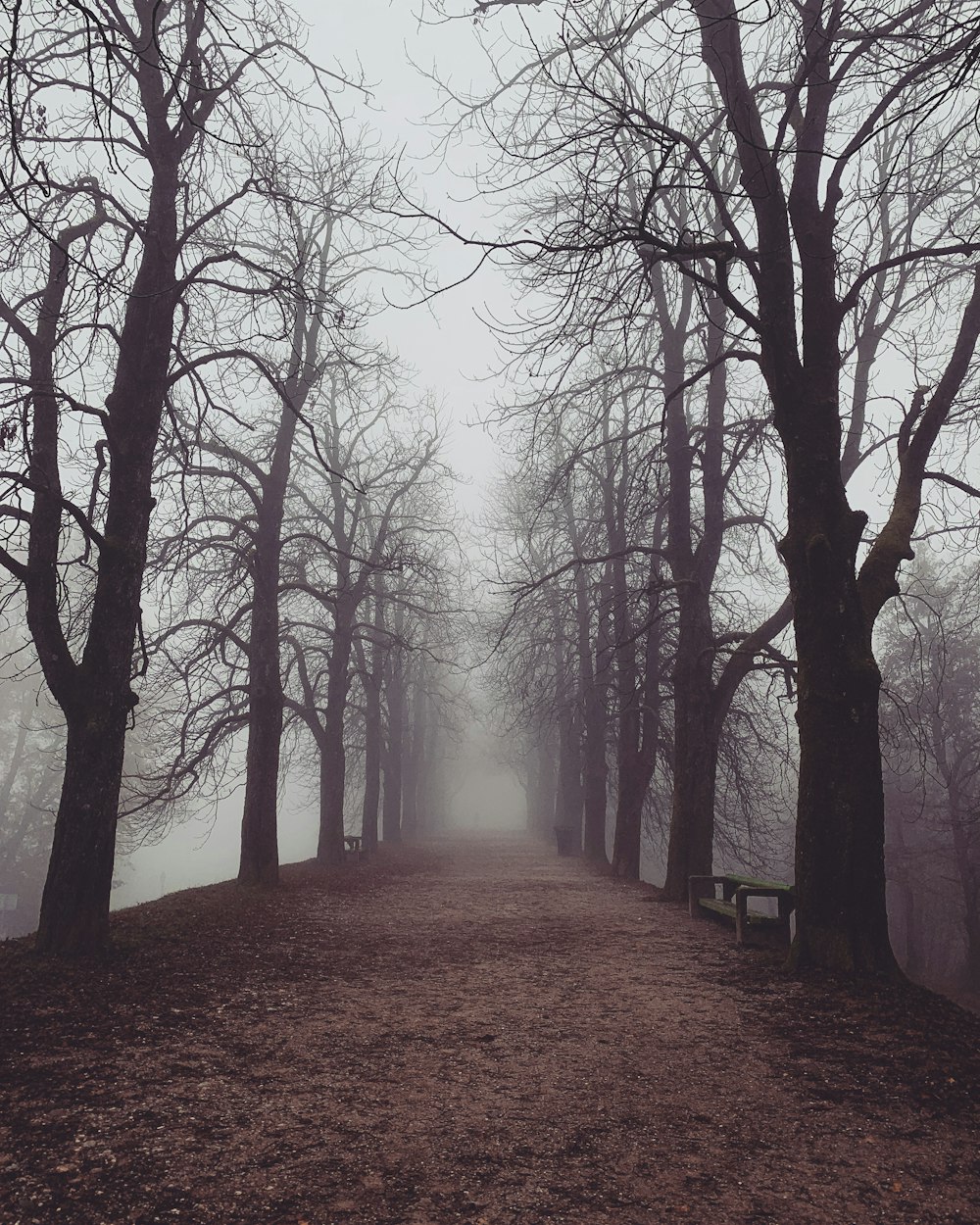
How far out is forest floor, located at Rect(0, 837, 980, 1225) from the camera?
292cm

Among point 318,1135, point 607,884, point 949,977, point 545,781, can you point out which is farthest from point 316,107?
point 545,781

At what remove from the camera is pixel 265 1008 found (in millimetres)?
5250

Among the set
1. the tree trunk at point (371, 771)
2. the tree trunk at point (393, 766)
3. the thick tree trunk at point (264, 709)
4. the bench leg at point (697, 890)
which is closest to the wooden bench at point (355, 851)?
the tree trunk at point (371, 771)

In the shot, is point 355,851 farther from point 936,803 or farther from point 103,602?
point 936,803

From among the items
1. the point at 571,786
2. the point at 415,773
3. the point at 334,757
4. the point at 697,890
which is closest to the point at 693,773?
the point at 697,890

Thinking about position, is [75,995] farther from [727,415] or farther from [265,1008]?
[727,415]

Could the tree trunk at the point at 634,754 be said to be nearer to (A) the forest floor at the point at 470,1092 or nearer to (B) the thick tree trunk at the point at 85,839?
(A) the forest floor at the point at 470,1092

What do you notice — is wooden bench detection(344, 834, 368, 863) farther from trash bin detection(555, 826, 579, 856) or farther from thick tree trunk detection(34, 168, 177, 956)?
thick tree trunk detection(34, 168, 177, 956)

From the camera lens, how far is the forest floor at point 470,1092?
292cm

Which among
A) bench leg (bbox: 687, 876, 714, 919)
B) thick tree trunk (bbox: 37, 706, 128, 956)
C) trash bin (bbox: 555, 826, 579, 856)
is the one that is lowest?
trash bin (bbox: 555, 826, 579, 856)

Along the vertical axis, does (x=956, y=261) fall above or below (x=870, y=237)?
above

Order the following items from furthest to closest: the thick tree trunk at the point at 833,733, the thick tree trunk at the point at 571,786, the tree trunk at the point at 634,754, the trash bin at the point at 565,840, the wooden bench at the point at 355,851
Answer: the thick tree trunk at the point at 571,786
the trash bin at the point at 565,840
the wooden bench at the point at 355,851
the tree trunk at the point at 634,754
the thick tree trunk at the point at 833,733

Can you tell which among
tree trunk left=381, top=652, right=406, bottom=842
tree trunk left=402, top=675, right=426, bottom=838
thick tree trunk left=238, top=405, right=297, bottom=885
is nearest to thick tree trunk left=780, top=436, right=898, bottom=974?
thick tree trunk left=238, top=405, right=297, bottom=885

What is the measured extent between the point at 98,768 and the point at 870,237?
26.9ft
